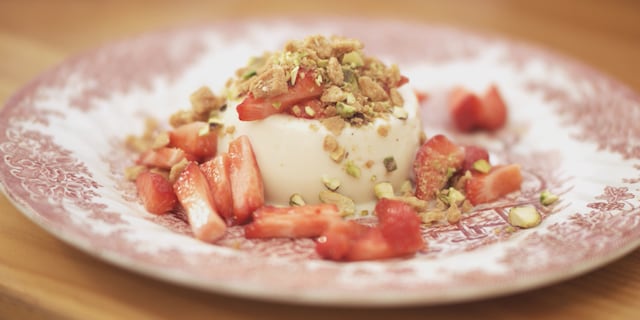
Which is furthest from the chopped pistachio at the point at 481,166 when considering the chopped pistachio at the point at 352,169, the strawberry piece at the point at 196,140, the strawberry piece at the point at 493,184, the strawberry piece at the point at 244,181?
the strawberry piece at the point at 196,140

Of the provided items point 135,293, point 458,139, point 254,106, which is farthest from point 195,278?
point 458,139

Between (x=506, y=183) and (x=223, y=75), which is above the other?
(x=223, y=75)

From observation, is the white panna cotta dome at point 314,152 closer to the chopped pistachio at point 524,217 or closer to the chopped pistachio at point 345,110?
the chopped pistachio at point 345,110

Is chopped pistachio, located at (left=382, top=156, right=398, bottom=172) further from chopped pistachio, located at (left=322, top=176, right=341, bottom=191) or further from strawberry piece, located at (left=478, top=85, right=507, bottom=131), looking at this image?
strawberry piece, located at (left=478, top=85, right=507, bottom=131)

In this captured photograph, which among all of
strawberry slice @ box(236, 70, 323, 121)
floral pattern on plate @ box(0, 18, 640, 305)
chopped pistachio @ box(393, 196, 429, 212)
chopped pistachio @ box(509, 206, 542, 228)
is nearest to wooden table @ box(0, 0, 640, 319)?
floral pattern on plate @ box(0, 18, 640, 305)

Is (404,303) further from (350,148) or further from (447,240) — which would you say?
(350,148)
